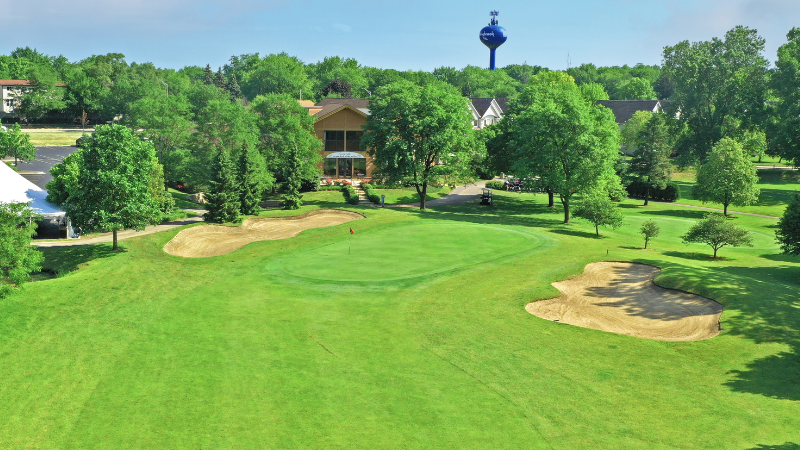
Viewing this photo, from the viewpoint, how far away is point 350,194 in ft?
242

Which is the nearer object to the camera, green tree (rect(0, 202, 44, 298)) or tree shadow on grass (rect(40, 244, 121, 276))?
green tree (rect(0, 202, 44, 298))

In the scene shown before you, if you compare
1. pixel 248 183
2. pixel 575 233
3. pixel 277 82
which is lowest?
pixel 575 233

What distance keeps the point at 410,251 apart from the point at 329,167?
158ft

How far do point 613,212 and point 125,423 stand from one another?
46.4 m

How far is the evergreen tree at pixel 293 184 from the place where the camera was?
6606 cm

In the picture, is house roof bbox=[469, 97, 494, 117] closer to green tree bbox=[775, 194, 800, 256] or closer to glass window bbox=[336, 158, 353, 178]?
glass window bbox=[336, 158, 353, 178]

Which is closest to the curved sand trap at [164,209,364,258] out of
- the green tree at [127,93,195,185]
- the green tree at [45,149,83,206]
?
the green tree at [45,149,83,206]

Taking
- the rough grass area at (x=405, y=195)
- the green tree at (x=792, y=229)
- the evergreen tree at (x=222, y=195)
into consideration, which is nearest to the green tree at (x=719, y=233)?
the green tree at (x=792, y=229)

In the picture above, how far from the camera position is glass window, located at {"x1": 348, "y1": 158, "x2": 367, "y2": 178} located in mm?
91500

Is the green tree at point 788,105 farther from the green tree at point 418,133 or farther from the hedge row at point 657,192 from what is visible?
the green tree at point 418,133

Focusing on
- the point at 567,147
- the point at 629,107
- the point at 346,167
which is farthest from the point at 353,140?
the point at 629,107

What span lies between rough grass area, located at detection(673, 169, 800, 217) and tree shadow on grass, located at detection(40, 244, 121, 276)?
71441 millimetres

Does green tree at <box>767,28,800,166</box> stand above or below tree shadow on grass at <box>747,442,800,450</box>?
above

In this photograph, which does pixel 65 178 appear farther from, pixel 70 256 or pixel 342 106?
pixel 342 106
